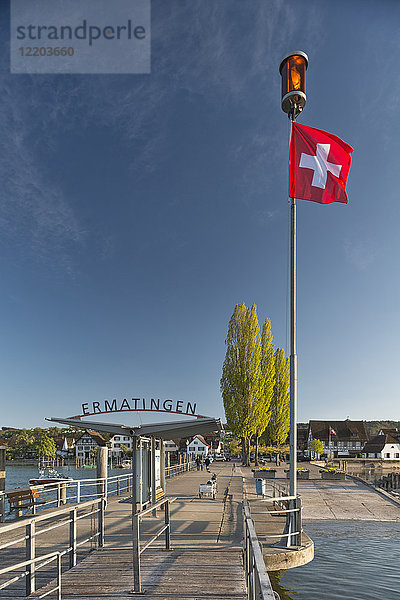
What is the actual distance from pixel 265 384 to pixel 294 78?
127 ft

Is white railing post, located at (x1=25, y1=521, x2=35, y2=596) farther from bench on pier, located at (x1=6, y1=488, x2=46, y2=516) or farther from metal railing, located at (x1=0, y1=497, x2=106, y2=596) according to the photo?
bench on pier, located at (x1=6, y1=488, x2=46, y2=516)

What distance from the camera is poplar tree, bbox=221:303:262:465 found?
4619 centimetres

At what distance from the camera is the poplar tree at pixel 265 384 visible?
153 feet

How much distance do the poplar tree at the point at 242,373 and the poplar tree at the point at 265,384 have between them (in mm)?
208

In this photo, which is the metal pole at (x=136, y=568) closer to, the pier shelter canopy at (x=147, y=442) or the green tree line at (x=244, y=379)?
the pier shelter canopy at (x=147, y=442)

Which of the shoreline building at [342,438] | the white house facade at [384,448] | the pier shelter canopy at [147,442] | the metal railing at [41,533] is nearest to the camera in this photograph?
the metal railing at [41,533]

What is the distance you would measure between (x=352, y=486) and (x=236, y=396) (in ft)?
43.7

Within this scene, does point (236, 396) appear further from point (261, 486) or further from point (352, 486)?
point (261, 486)

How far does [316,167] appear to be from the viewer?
14.2 m

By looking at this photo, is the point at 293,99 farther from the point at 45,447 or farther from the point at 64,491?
the point at 45,447

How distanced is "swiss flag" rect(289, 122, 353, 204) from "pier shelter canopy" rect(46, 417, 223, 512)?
740 centimetres

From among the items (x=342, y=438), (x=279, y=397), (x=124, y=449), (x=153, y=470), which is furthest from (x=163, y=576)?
(x=124, y=449)

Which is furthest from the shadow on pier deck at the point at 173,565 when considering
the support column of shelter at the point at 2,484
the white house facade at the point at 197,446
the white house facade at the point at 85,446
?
the white house facade at the point at 85,446

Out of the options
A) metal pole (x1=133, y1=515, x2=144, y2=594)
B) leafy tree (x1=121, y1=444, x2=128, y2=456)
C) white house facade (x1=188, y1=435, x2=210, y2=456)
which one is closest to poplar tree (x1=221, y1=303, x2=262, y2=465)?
metal pole (x1=133, y1=515, x2=144, y2=594)
